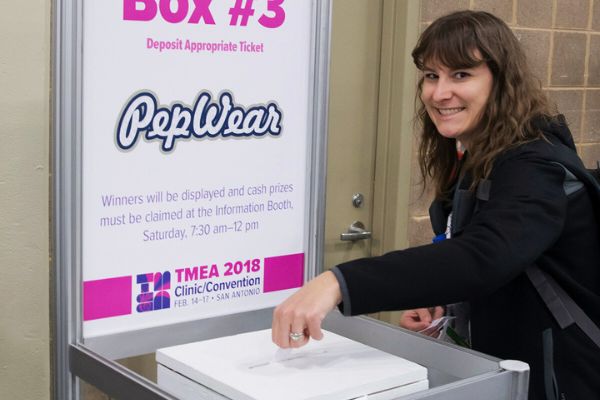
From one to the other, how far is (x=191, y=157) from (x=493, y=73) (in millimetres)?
634

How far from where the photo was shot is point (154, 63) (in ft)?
5.75

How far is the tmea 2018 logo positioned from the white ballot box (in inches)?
6.1

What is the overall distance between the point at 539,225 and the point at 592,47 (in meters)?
2.50

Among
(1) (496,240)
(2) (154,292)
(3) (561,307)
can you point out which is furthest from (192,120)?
(3) (561,307)

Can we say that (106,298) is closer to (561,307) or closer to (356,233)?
(561,307)

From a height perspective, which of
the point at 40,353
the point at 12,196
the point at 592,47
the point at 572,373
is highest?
the point at 592,47

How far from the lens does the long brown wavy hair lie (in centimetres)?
177

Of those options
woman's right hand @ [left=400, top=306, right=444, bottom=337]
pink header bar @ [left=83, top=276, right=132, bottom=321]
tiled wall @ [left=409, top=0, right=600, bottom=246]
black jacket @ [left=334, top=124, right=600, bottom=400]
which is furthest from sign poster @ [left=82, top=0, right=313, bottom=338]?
tiled wall @ [left=409, top=0, right=600, bottom=246]

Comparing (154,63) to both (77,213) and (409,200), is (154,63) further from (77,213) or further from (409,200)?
(409,200)

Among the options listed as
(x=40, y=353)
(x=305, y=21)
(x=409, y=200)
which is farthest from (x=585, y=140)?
(x=40, y=353)

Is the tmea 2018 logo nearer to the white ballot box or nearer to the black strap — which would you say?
the white ballot box

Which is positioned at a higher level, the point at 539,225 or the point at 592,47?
the point at 592,47

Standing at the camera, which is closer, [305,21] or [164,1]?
[164,1]

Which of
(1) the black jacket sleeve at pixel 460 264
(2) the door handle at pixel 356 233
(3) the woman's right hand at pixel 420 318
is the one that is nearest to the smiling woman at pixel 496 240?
(1) the black jacket sleeve at pixel 460 264
